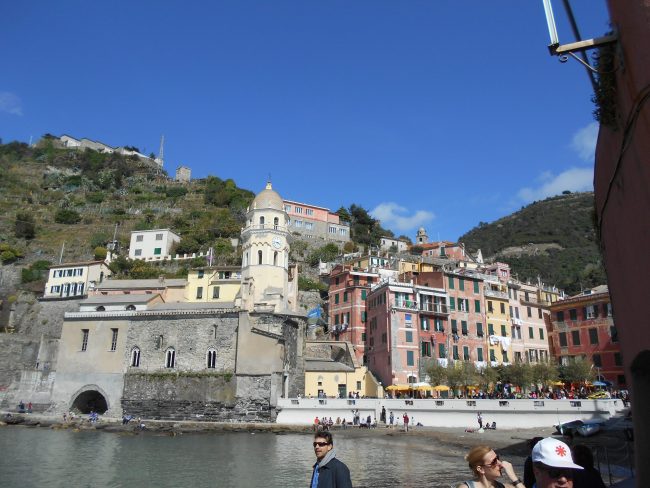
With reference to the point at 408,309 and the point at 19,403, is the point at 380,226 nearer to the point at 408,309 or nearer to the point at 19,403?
the point at 408,309

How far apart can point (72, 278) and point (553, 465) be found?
66.8m

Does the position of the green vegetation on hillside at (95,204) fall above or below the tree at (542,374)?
above

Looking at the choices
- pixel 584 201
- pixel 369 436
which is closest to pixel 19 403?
pixel 369 436

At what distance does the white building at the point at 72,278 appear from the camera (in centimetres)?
6122

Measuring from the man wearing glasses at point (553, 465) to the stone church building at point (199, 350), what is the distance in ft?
126

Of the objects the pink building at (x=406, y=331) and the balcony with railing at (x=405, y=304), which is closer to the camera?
the pink building at (x=406, y=331)

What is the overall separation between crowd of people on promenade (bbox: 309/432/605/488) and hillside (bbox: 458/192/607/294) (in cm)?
9188

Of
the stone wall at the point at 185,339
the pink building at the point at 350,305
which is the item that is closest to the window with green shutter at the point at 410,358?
the pink building at the point at 350,305

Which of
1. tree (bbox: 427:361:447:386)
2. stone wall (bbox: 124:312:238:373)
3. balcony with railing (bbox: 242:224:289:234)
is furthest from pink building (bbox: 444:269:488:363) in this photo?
stone wall (bbox: 124:312:238:373)

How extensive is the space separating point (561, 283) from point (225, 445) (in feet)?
278

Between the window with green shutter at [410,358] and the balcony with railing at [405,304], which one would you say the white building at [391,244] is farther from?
the window with green shutter at [410,358]

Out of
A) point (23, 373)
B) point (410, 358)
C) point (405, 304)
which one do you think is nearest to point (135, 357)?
point (23, 373)

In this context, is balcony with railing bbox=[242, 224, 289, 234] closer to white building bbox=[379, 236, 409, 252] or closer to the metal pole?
the metal pole

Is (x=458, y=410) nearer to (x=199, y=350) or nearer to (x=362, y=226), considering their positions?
(x=199, y=350)
